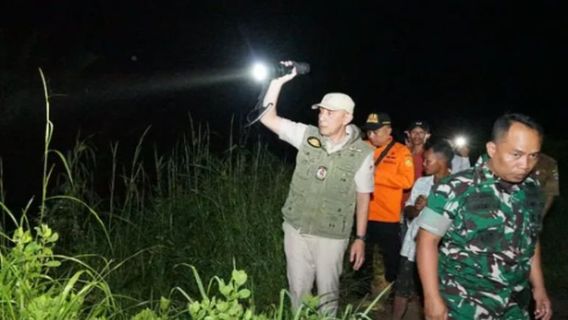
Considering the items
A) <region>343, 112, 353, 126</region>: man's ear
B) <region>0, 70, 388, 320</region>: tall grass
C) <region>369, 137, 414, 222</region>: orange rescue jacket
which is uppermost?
<region>343, 112, 353, 126</region>: man's ear

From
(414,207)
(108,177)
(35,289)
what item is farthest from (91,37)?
(35,289)

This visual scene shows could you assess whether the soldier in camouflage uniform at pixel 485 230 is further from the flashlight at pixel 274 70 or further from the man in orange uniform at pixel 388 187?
the man in orange uniform at pixel 388 187

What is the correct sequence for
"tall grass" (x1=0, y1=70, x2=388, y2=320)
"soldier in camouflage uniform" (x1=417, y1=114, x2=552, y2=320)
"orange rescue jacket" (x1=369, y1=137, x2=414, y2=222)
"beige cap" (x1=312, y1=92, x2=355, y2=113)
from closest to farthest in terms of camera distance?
"soldier in camouflage uniform" (x1=417, y1=114, x2=552, y2=320)
"beige cap" (x1=312, y1=92, x2=355, y2=113)
"tall grass" (x1=0, y1=70, x2=388, y2=320)
"orange rescue jacket" (x1=369, y1=137, x2=414, y2=222)

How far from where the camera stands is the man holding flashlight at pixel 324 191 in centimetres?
539

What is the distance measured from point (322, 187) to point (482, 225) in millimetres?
1695

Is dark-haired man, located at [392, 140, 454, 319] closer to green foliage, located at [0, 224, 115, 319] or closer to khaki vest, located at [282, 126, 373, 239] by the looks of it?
khaki vest, located at [282, 126, 373, 239]

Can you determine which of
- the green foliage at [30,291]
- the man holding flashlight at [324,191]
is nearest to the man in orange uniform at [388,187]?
the man holding flashlight at [324,191]

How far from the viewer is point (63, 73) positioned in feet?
48.8

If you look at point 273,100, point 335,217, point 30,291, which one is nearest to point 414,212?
point 335,217

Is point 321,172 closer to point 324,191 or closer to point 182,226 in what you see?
point 324,191

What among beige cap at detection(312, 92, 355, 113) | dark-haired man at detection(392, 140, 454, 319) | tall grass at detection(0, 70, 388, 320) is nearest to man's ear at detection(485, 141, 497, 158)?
beige cap at detection(312, 92, 355, 113)

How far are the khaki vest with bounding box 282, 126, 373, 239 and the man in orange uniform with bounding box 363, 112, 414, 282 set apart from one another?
5.11ft

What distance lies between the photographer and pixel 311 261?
18.1ft

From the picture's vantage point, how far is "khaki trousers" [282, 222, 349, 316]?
5.45 metres
